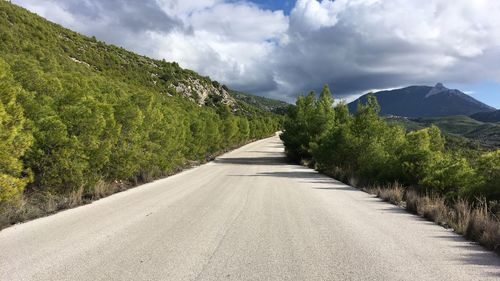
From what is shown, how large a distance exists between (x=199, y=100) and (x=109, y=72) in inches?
1168

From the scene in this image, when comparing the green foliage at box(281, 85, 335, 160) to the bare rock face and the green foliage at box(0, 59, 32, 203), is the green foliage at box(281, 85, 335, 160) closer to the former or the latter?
the green foliage at box(0, 59, 32, 203)

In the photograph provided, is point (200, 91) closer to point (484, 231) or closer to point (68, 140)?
point (68, 140)

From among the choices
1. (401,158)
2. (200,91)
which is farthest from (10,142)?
(200,91)

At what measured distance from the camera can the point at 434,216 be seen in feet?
33.9

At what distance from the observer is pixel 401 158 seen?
61.5ft

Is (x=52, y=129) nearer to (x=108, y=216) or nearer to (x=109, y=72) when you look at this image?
(x=108, y=216)

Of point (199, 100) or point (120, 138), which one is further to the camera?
point (199, 100)

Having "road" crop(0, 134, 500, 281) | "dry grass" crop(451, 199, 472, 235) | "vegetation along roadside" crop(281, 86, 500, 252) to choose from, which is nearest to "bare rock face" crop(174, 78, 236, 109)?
"vegetation along roadside" crop(281, 86, 500, 252)

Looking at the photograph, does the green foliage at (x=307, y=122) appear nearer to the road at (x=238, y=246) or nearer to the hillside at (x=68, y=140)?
the hillside at (x=68, y=140)

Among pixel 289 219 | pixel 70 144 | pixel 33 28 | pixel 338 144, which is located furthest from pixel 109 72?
pixel 289 219

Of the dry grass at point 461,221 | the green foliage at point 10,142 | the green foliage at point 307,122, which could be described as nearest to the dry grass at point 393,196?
the dry grass at point 461,221

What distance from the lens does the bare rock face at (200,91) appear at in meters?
77.3

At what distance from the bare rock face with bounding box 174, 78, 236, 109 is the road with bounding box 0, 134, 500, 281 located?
6313 centimetres

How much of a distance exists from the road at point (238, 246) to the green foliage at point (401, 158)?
146 inches
